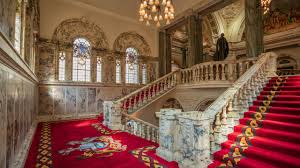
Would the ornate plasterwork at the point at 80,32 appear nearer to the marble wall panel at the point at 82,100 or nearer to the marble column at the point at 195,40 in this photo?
the marble wall panel at the point at 82,100

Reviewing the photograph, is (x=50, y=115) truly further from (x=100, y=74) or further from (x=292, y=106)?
(x=292, y=106)

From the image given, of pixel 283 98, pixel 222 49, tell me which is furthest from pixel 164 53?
pixel 283 98

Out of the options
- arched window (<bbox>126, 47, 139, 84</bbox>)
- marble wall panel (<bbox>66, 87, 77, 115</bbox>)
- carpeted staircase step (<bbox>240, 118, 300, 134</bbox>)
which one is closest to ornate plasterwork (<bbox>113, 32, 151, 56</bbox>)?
arched window (<bbox>126, 47, 139, 84</bbox>)

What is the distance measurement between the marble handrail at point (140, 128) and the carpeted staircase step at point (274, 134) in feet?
7.18

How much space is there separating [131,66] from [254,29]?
785 cm

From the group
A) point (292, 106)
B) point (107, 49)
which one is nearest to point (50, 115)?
point (107, 49)

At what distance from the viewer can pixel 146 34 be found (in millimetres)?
13156

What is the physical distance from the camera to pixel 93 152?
4121mm

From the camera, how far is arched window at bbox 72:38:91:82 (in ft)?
32.8

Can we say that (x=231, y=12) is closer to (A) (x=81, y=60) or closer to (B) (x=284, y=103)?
(B) (x=284, y=103)

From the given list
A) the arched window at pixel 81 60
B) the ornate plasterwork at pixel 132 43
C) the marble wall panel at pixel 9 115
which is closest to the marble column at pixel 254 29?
the ornate plasterwork at pixel 132 43

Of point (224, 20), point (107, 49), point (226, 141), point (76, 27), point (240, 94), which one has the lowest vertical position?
point (226, 141)

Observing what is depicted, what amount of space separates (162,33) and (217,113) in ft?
36.4

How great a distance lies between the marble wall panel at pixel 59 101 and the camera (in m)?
9.07
